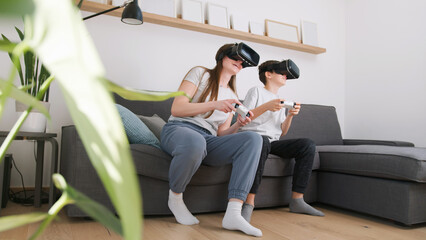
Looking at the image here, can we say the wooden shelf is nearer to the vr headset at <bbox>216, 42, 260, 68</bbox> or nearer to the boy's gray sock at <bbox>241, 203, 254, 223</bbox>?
the vr headset at <bbox>216, 42, 260, 68</bbox>

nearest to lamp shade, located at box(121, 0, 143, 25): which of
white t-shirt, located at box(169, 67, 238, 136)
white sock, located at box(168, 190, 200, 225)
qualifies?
white t-shirt, located at box(169, 67, 238, 136)

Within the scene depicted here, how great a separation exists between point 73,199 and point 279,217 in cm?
185

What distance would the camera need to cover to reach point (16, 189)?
2359mm

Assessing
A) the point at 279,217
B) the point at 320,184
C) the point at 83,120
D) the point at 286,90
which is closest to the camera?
the point at 83,120

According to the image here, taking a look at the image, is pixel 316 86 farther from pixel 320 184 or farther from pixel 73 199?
pixel 73 199

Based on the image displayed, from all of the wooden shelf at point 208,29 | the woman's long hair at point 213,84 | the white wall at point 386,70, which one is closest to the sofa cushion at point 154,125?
the woman's long hair at point 213,84

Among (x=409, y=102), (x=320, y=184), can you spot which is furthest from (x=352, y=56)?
(x=320, y=184)

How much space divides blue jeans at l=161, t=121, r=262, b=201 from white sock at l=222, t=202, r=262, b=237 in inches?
2.1

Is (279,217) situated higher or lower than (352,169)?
lower

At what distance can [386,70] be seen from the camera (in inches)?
134

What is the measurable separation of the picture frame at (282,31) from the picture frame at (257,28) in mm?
52

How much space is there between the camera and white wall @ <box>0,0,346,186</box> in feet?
8.28

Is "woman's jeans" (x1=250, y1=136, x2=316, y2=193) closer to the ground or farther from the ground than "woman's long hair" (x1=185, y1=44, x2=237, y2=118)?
closer to the ground

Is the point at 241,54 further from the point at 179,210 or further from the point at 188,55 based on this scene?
the point at 188,55
